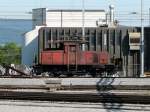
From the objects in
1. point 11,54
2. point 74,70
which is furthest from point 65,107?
point 11,54

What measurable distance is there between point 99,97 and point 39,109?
Answer: 292 cm

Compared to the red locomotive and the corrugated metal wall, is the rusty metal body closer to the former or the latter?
the red locomotive

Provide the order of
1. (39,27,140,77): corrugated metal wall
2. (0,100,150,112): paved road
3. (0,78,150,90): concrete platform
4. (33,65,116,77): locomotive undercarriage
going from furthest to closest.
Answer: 1. (39,27,140,77): corrugated metal wall
2. (33,65,116,77): locomotive undercarriage
3. (0,78,150,90): concrete platform
4. (0,100,150,112): paved road

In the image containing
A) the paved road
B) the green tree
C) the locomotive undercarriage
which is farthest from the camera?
the green tree

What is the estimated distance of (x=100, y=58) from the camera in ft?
141

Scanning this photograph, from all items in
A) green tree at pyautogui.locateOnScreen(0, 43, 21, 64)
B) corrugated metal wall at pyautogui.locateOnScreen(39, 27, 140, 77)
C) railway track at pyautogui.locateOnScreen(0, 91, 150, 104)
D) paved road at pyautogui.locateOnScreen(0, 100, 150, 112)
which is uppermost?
corrugated metal wall at pyautogui.locateOnScreen(39, 27, 140, 77)

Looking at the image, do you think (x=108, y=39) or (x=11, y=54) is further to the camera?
(x=11, y=54)

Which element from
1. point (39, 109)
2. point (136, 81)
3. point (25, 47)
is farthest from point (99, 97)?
point (25, 47)

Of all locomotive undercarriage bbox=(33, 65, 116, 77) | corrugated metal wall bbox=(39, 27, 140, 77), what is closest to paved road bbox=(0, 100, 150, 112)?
locomotive undercarriage bbox=(33, 65, 116, 77)

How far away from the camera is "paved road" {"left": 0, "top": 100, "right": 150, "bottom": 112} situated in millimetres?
15766

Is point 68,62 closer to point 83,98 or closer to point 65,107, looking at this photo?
point 83,98

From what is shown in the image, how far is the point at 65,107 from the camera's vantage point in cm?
1628

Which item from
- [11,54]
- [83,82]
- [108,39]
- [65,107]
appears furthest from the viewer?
[11,54]

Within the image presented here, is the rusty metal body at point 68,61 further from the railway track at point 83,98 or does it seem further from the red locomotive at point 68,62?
the railway track at point 83,98
